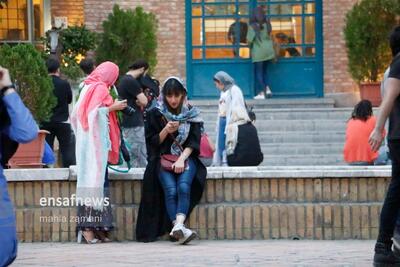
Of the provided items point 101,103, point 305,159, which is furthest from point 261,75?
point 101,103

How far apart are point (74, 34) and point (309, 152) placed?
4.55 meters

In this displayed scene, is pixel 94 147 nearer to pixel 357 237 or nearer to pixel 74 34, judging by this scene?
pixel 357 237

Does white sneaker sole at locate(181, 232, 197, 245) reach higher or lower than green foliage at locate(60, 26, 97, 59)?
lower

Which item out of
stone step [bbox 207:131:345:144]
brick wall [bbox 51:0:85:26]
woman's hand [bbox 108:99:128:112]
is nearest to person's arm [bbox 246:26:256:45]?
stone step [bbox 207:131:345:144]

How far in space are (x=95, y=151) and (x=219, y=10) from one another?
32.6 feet

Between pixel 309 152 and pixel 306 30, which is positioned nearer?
pixel 309 152

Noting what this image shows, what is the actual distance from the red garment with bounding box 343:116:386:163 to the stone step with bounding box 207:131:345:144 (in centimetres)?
339

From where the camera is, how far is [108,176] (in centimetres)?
1121

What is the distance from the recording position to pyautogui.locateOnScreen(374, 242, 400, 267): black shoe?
29.1ft

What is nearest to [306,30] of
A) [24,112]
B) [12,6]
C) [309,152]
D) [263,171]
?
[309,152]

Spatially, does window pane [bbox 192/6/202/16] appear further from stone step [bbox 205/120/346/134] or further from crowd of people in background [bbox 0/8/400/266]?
crowd of people in background [bbox 0/8/400/266]

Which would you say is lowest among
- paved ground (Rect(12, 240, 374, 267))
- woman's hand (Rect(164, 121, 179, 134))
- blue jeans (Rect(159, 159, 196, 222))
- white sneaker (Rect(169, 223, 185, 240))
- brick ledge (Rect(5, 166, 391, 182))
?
paved ground (Rect(12, 240, 374, 267))

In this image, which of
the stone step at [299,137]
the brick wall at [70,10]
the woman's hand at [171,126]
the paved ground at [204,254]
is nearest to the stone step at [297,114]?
the stone step at [299,137]

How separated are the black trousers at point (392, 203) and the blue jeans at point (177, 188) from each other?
2400mm
